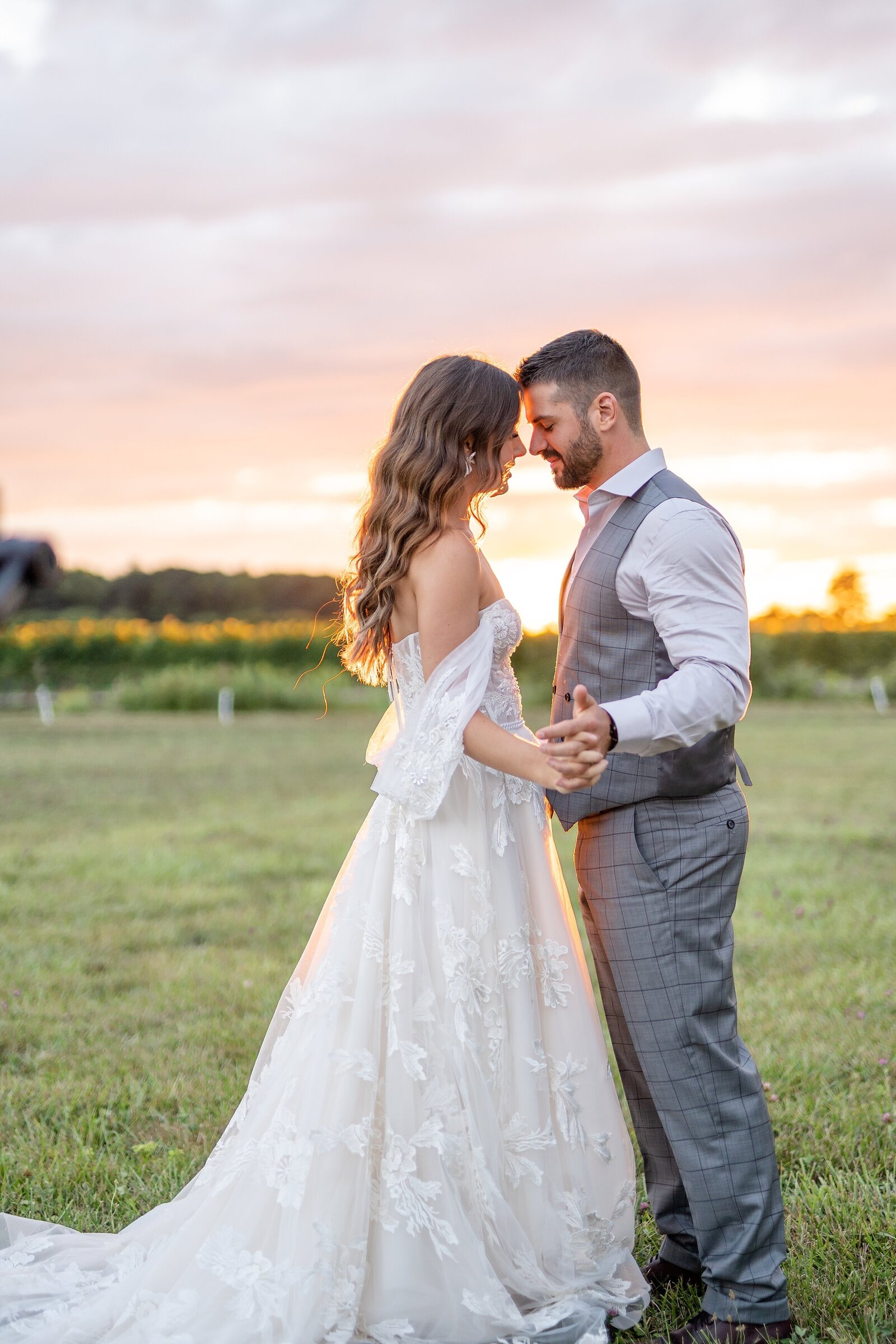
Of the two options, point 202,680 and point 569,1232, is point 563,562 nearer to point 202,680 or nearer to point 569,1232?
point 569,1232

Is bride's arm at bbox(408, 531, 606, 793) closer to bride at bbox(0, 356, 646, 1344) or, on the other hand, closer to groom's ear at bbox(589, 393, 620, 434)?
bride at bbox(0, 356, 646, 1344)

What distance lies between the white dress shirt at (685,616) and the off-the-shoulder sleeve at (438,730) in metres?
0.39

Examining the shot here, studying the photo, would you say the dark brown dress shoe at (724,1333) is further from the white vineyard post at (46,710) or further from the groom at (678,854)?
the white vineyard post at (46,710)

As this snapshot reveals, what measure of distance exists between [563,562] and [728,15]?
16.5 feet

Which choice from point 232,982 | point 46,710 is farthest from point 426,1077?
point 46,710

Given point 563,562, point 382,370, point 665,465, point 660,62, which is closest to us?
point 665,465

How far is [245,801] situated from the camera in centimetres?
1259

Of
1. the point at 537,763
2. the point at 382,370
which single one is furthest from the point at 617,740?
the point at 382,370

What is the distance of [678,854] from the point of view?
9.00ft

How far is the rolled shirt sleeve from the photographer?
249 cm

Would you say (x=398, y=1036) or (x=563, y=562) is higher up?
(x=563, y=562)

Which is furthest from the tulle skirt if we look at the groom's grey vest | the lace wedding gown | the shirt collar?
the shirt collar

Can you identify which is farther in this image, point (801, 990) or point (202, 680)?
point (202, 680)

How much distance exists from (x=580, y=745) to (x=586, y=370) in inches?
39.8
